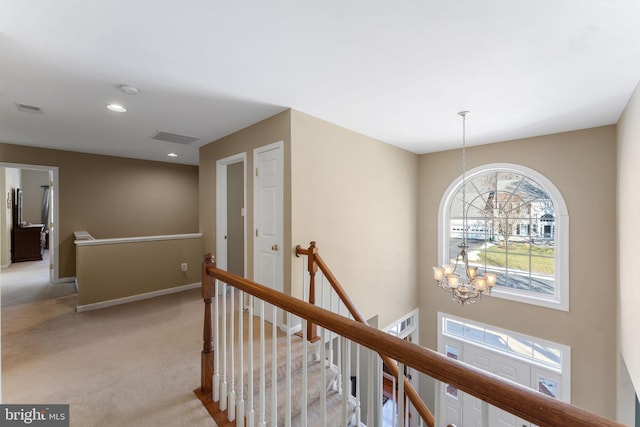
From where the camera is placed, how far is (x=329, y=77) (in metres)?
2.20

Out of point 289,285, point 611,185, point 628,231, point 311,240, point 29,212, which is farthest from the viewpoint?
point 29,212

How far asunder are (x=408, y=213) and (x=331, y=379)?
10.5 feet

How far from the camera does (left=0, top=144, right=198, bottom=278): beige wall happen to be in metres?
4.63

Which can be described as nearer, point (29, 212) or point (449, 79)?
point (449, 79)

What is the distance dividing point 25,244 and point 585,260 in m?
11.0

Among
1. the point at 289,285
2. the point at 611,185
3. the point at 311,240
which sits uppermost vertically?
the point at 611,185

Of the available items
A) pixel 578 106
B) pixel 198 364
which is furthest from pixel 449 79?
pixel 198 364

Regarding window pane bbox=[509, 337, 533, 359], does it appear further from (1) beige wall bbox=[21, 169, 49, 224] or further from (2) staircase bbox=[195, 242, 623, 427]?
(1) beige wall bbox=[21, 169, 49, 224]

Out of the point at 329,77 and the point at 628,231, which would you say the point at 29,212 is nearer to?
the point at 329,77

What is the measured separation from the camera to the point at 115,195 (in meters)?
5.16

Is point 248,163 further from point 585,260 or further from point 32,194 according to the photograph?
point 32,194

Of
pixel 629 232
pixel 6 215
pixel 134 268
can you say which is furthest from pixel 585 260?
pixel 6 215

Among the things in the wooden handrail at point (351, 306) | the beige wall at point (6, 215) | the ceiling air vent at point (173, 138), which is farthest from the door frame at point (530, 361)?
the beige wall at point (6, 215)

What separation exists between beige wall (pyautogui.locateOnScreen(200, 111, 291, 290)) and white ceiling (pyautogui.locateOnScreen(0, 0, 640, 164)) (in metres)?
0.19
